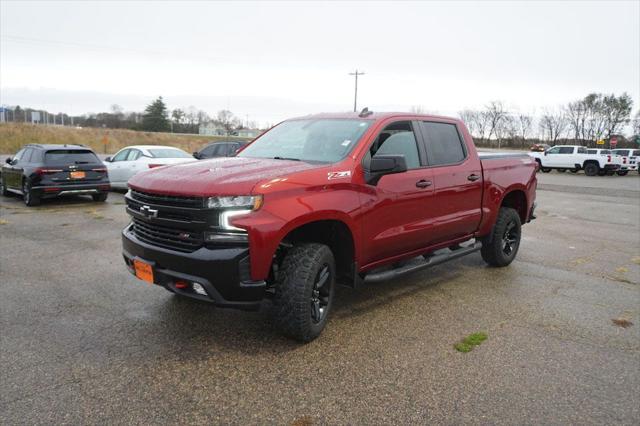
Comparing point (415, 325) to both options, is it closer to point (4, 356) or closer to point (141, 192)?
point (141, 192)

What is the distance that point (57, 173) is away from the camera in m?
11.4

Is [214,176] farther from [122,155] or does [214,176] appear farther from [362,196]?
[122,155]

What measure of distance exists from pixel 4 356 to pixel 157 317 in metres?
1.21

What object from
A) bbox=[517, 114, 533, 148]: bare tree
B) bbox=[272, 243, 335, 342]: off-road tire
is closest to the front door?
bbox=[272, 243, 335, 342]: off-road tire

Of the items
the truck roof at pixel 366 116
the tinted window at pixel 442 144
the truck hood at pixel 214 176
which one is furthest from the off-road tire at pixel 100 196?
the tinted window at pixel 442 144

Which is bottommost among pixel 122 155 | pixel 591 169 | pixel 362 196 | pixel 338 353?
pixel 338 353

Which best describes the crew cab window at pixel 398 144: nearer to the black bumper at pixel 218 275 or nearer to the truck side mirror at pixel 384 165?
the truck side mirror at pixel 384 165

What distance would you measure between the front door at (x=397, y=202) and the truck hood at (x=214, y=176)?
72 cm

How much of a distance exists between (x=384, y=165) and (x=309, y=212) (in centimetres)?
88

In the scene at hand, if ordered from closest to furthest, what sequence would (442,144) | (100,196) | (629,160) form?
(442,144)
(100,196)
(629,160)

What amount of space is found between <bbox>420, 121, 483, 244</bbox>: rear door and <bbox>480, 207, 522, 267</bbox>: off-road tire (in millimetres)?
557

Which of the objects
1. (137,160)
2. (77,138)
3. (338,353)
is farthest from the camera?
(77,138)

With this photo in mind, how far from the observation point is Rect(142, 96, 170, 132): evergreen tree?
85125 millimetres

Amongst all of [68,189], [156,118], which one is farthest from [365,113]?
[156,118]
